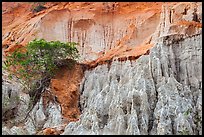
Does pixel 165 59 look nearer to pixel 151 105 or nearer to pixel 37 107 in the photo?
pixel 151 105

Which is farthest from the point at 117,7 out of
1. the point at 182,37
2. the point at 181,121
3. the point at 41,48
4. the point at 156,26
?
the point at 181,121

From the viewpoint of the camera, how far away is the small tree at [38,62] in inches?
1084

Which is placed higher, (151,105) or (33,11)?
(33,11)

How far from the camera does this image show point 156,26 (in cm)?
3066

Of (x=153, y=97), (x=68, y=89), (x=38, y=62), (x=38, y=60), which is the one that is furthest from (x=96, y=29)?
(x=153, y=97)

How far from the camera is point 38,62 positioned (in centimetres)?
2805

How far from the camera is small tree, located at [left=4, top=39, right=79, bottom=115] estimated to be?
27.5 metres

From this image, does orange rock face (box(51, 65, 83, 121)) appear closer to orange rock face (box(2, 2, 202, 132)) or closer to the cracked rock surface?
orange rock face (box(2, 2, 202, 132))

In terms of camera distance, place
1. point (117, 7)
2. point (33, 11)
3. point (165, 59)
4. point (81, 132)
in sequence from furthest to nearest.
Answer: point (33, 11) → point (117, 7) → point (165, 59) → point (81, 132)

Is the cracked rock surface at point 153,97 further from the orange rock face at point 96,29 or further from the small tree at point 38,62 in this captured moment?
the small tree at point 38,62

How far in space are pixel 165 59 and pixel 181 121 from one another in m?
4.73

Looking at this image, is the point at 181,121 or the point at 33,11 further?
the point at 33,11

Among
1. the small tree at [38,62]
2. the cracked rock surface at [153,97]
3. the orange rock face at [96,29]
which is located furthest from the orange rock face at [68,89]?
the cracked rock surface at [153,97]

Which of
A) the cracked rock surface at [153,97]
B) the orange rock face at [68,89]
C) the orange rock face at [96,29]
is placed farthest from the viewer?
the orange rock face at [96,29]
